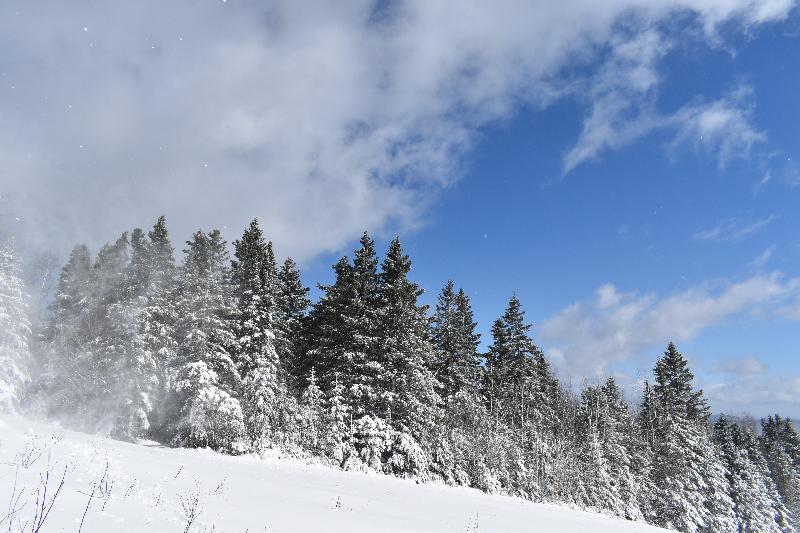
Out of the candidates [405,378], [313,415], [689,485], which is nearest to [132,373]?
[313,415]

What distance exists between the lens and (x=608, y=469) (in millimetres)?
44344

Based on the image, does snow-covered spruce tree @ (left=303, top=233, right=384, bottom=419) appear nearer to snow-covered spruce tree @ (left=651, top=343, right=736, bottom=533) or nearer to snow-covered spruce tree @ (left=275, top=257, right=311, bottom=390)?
snow-covered spruce tree @ (left=275, top=257, right=311, bottom=390)

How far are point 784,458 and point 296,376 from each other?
72.2 metres

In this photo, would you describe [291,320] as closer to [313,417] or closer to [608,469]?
[313,417]

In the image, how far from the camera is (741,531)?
44.3 metres

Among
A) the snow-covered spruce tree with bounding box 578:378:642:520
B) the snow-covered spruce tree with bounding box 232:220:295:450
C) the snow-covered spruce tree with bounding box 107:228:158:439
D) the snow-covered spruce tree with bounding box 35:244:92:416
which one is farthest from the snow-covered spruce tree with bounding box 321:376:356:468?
the snow-covered spruce tree with bounding box 578:378:642:520

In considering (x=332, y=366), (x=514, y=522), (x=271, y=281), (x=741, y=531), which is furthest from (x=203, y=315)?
(x=741, y=531)

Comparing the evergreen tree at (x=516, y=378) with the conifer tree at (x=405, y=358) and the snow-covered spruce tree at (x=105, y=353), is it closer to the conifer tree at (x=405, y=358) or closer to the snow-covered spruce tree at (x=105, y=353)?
the conifer tree at (x=405, y=358)

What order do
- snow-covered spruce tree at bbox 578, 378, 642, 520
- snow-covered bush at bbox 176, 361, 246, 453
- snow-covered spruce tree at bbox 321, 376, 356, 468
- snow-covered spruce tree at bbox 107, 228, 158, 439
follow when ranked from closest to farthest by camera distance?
1. snow-covered spruce tree at bbox 321, 376, 356, 468
2. snow-covered bush at bbox 176, 361, 246, 453
3. snow-covered spruce tree at bbox 107, 228, 158, 439
4. snow-covered spruce tree at bbox 578, 378, 642, 520

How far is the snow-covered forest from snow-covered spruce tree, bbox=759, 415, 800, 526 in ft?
84.4

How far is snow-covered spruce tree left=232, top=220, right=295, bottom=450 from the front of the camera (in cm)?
3017

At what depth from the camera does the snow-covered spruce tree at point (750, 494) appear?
45.3 metres

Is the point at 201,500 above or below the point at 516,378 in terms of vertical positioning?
below

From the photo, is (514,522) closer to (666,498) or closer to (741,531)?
(666,498)
